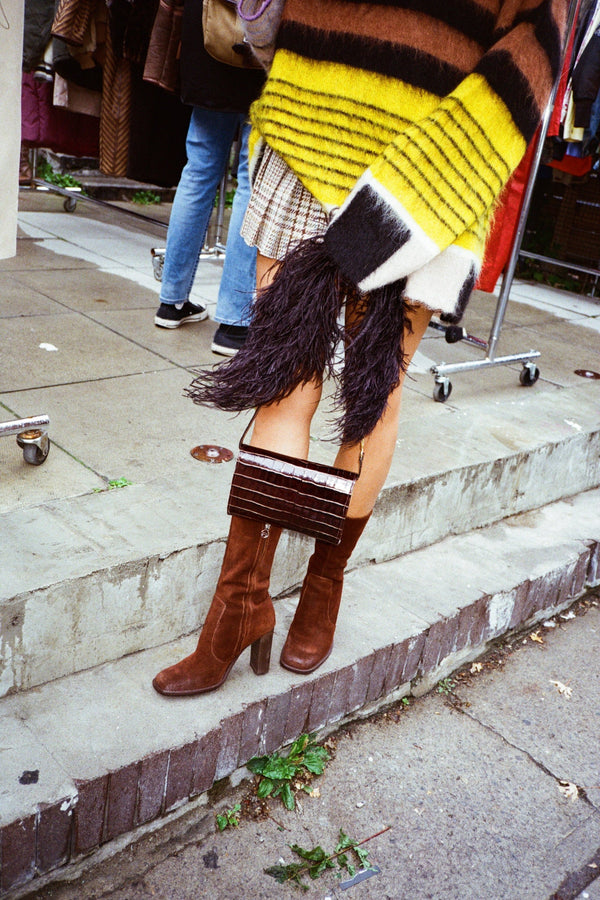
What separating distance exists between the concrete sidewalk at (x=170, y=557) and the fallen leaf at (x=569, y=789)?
0.46 m

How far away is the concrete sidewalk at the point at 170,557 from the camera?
68.0 inches

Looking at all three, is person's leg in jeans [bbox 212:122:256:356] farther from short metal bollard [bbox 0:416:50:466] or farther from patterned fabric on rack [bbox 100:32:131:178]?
patterned fabric on rack [bbox 100:32:131:178]

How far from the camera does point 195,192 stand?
355cm

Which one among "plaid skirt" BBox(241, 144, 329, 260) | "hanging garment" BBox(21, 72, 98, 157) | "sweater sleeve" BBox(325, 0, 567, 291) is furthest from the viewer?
"hanging garment" BBox(21, 72, 98, 157)

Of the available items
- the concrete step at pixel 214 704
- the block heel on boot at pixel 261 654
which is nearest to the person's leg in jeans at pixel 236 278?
the concrete step at pixel 214 704

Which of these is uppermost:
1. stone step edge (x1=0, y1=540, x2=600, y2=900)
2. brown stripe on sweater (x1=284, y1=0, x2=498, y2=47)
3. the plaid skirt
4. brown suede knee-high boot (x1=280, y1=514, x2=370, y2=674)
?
brown stripe on sweater (x1=284, y1=0, x2=498, y2=47)

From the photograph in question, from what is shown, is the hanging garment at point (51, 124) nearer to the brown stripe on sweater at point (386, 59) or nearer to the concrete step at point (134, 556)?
the concrete step at point (134, 556)

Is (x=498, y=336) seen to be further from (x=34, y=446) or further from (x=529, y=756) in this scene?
(x=34, y=446)

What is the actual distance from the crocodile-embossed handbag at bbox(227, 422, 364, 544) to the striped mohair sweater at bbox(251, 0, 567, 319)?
39cm

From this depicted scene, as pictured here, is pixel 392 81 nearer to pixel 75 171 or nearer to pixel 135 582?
pixel 135 582

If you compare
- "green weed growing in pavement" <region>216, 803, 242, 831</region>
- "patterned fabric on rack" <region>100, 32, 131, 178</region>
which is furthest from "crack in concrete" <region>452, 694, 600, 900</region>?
"patterned fabric on rack" <region>100, 32, 131, 178</region>

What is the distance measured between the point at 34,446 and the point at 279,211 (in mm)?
1011

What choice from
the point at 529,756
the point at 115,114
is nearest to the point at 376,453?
the point at 529,756

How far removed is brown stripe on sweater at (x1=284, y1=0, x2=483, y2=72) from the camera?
1.58 metres
